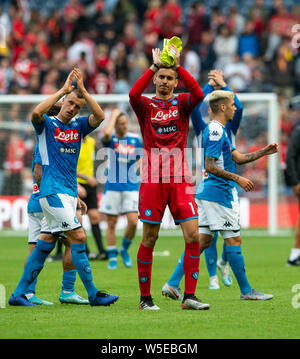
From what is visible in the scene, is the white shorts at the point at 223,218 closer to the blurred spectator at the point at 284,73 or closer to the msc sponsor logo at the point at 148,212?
the msc sponsor logo at the point at 148,212

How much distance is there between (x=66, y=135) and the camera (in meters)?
7.29

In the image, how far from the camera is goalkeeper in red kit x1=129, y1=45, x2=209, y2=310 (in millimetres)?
7004

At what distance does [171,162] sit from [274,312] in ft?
5.61

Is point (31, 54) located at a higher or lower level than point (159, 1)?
lower

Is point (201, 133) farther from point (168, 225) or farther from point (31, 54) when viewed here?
point (31, 54)

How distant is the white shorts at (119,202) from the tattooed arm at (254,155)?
4217mm

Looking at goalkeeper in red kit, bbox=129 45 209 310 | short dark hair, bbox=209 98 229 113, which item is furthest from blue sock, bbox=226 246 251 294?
short dark hair, bbox=209 98 229 113

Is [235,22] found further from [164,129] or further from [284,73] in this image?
[164,129]

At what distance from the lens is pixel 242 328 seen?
5996mm

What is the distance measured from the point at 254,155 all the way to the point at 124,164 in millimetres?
4731

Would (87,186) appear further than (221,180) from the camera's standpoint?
Yes

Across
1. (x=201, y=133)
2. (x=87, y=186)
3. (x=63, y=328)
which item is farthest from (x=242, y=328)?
(x=87, y=186)

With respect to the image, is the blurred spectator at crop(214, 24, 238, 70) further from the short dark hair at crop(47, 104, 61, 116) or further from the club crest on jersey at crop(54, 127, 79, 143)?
the club crest on jersey at crop(54, 127, 79, 143)

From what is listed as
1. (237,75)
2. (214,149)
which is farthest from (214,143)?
(237,75)
